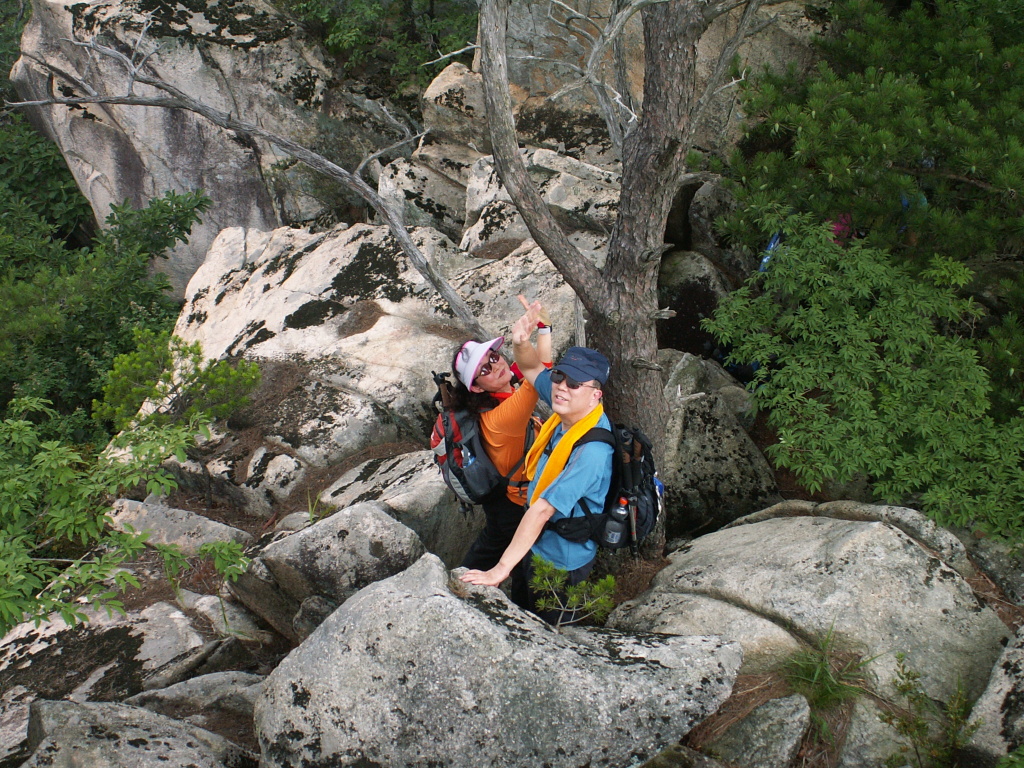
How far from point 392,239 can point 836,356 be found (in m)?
6.22

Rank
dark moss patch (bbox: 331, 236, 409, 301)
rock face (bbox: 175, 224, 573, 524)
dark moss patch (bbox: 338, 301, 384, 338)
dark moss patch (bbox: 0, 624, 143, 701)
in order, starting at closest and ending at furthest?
dark moss patch (bbox: 0, 624, 143, 701)
rock face (bbox: 175, 224, 573, 524)
dark moss patch (bbox: 338, 301, 384, 338)
dark moss patch (bbox: 331, 236, 409, 301)

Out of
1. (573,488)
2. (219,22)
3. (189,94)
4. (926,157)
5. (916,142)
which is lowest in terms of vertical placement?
(573,488)

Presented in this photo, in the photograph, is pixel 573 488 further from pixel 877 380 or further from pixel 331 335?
pixel 331 335

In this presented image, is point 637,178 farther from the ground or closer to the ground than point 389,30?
closer to the ground

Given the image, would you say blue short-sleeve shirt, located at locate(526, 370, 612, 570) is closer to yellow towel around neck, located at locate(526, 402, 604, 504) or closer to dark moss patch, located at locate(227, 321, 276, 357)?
yellow towel around neck, located at locate(526, 402, 604, 504)

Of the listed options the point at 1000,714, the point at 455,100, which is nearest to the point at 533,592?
the point at 1000,714

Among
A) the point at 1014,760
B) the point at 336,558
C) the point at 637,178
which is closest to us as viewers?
the point at 1014,760

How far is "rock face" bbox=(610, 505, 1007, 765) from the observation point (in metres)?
4.21

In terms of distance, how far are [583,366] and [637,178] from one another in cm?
182

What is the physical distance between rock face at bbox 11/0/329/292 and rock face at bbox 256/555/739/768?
1140 centimetres

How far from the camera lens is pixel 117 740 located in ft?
12.3

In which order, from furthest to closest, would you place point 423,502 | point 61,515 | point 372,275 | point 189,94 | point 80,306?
point 189,94 → point 80,306 → point 372,275 → point 423,502 → point 61,515

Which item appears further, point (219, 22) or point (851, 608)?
point (219, 22)

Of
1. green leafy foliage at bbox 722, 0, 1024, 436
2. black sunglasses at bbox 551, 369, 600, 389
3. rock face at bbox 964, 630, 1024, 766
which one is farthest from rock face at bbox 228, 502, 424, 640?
green leafy foliage at bbox 722, 0, 1024, 436
